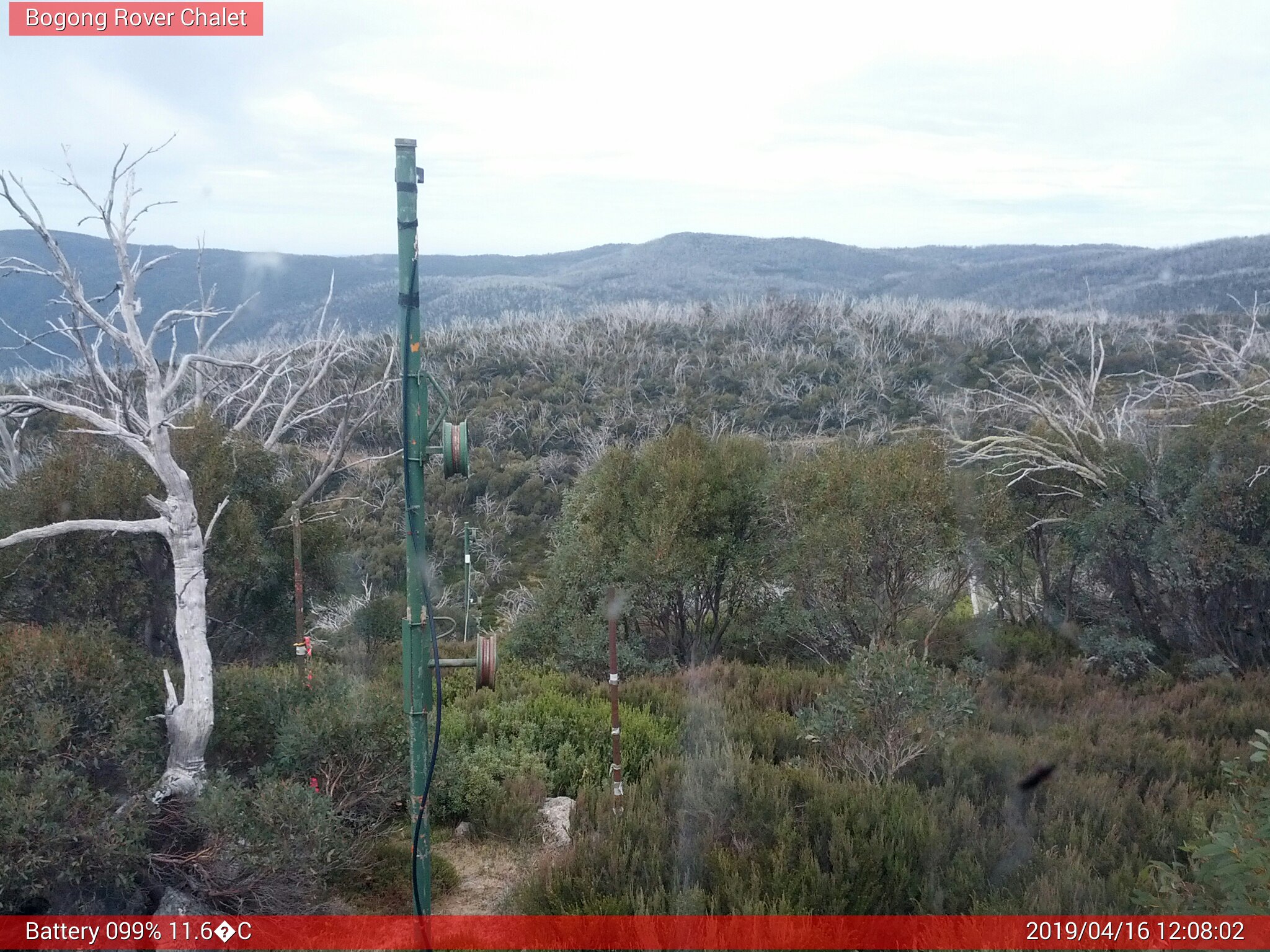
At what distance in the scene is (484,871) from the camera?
604 cm

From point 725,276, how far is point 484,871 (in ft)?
237

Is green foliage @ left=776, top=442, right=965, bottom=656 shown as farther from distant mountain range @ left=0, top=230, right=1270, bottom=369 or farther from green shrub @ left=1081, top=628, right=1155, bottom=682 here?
distant mountain range @ left=0, top=230, right=1270, bottom=369

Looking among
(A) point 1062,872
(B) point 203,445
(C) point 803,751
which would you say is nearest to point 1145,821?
(A) point 1062,872

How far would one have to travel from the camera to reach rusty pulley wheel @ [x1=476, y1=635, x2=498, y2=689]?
13.4ft

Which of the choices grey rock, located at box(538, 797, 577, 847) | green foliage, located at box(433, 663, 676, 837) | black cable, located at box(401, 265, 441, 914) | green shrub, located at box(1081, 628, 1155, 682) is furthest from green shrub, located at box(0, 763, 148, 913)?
green shrub, located at box(1081, 628, 1155, 682)

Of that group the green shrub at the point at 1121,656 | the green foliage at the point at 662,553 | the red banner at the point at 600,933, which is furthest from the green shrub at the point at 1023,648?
the red banner at the point at 600,933

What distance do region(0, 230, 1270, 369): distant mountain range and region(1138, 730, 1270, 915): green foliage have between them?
10356 mm

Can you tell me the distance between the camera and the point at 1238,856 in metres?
3.22

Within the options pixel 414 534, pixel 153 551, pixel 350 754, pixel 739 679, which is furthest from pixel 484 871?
pixel 153 551

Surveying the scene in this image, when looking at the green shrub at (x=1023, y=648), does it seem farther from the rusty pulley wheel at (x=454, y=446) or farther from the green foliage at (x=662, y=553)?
the rusty pulley wheel at (x=454, y=446)

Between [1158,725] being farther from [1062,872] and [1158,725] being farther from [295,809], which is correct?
[295,809]

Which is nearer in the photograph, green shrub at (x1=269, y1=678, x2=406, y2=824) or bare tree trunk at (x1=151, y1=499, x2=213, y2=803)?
bare tree trunk at (x1=151, y1=499, x2=213, y2=803)

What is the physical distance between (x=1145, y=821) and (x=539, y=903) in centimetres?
372

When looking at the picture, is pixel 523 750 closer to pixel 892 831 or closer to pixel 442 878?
pixel 442 878
